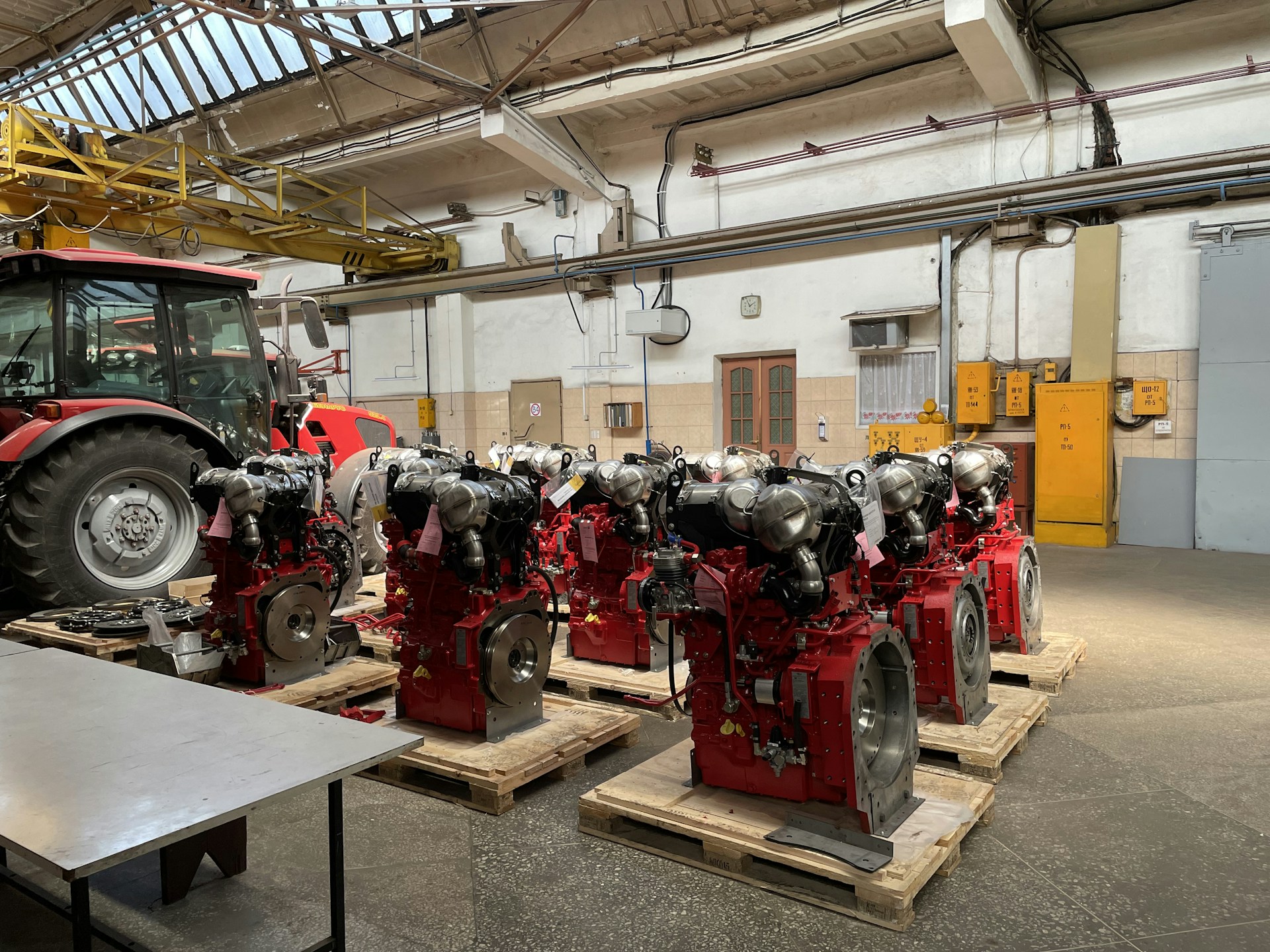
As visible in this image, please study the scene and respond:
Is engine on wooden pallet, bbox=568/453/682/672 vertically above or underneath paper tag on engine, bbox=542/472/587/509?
underneath

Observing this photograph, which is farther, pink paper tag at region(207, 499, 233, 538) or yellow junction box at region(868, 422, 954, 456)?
yellow junction box at region(868, 422, 954, 456)

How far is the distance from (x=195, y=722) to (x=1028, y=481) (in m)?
8.37

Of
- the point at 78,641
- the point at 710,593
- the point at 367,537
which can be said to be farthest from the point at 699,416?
the point at 710,593

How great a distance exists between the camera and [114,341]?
5766 mm

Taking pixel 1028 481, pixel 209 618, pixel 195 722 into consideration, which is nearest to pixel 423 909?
pixel 195 722

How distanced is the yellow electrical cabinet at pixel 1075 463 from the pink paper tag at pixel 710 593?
268 inches

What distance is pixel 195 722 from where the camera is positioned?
7.17 ft

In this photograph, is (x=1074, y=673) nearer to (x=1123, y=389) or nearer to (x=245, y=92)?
(x=1123, y=389)

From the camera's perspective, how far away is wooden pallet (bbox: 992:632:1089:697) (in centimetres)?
424

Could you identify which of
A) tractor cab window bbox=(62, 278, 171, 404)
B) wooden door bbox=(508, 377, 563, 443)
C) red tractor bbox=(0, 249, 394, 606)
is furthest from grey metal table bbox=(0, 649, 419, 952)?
wooden door bbox=(508, 377, 563, 443)

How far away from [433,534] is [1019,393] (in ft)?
23.4

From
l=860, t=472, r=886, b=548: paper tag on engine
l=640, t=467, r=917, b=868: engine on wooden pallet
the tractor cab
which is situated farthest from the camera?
the tractor cab

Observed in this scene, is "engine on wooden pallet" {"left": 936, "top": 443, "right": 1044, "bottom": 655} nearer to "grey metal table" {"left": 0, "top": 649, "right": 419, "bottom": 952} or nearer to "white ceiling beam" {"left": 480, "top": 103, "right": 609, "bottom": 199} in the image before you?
"grey metal table" {"left": 0, "top": 649, "right": 419, "bottom": 952}

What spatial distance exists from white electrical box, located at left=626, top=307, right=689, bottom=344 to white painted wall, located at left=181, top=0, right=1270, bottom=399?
173 millimetres
